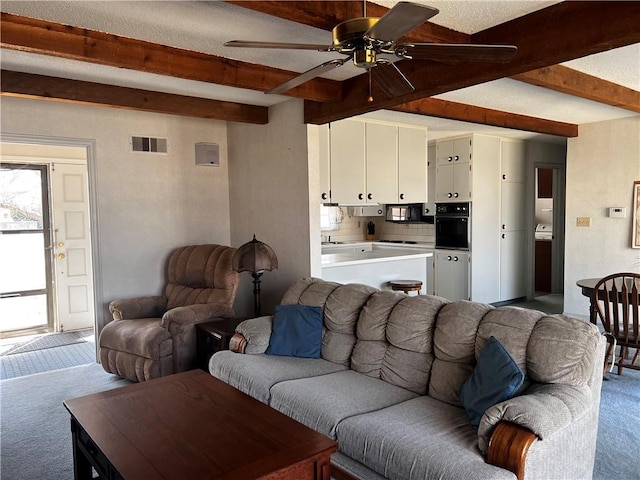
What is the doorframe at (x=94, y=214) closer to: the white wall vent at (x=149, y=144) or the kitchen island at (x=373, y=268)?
the white wall vent at (x=149, y=144)

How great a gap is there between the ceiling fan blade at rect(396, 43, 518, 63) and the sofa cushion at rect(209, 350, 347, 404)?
1916 mm

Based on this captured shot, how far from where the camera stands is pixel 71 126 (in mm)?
4344

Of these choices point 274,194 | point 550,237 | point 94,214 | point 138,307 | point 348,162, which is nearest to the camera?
point 138,307

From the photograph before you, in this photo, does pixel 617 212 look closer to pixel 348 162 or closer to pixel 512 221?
pixel 512 221

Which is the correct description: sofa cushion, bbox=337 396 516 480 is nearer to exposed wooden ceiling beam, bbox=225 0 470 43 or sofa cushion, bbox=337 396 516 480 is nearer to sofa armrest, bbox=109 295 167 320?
exposed wooden ceiling beam, bbox=225 0 470 43

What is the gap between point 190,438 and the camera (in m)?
2.00

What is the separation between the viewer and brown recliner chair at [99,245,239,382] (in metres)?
3.79

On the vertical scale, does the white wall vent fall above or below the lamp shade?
above

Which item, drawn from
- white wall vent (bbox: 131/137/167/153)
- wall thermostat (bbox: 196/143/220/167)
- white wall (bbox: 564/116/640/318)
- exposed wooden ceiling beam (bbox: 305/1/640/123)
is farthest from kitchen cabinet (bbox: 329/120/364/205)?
white wall (bbox: 564/116/640/318)

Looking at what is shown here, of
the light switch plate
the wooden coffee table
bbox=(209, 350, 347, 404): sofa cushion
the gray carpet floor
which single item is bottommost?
the gray carpet floor

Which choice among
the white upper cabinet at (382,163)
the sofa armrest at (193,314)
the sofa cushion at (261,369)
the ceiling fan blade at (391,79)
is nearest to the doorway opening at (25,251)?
the sofa armrest at (193,314)

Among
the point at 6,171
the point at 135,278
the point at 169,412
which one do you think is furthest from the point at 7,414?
the point at 6,171

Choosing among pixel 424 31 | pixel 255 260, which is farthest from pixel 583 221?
pixel 424 31

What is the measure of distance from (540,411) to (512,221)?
17.9 ft
